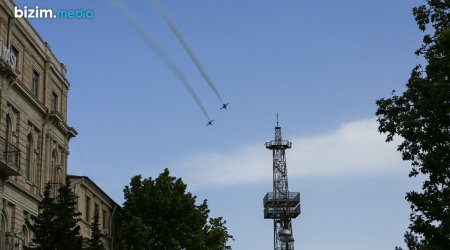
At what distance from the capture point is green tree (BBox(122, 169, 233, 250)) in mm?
56531

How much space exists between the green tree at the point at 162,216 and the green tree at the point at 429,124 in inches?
1125

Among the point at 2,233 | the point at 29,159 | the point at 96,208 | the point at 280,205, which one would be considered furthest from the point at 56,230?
the point at 280,205

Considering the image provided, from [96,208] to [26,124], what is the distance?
15991 mm

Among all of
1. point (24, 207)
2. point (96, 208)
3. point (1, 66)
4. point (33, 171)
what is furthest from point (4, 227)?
point (96, 208)

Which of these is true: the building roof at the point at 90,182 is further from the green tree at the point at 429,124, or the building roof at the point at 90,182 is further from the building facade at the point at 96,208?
the green tree at the point at 429,124

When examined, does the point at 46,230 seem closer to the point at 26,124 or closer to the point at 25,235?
the point at 25,235

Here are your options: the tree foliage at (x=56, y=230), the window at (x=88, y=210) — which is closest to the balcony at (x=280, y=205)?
the window at (x=88, y=210)

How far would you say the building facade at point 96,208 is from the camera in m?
51.5

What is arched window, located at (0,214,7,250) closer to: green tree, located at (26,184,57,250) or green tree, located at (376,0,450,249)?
green tree, located at (26,184,57,250)

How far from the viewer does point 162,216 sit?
57750 millimetres

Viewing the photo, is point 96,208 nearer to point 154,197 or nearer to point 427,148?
point 154,197

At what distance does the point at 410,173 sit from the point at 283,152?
68.8 m

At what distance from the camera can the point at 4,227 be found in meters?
37.9

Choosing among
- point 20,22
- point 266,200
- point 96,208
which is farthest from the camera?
point 266,200
